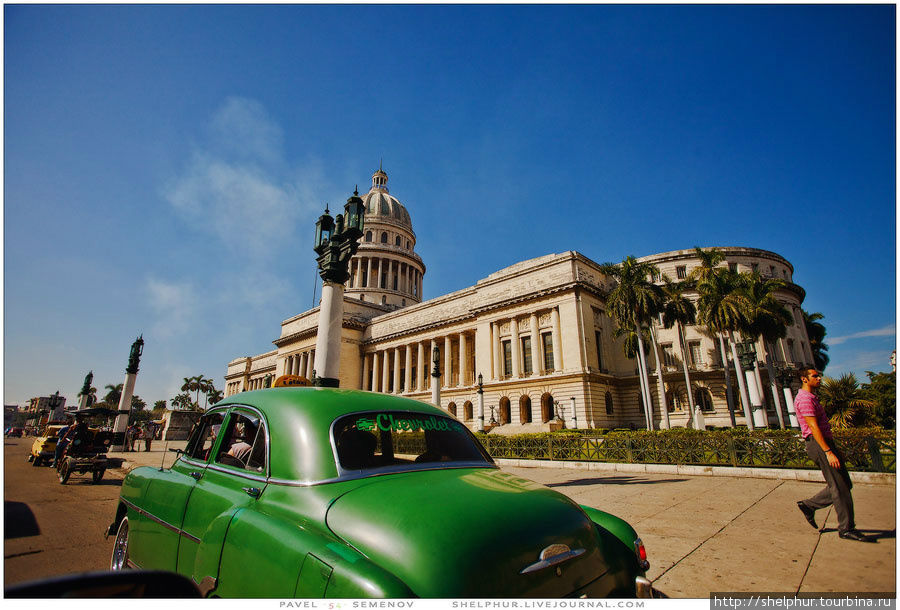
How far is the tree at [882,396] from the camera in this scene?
26.8m

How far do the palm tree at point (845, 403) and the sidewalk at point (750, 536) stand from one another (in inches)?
868

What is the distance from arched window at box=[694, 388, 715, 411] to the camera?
36.0m

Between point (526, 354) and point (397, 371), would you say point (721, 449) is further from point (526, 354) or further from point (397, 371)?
point (397, 371)

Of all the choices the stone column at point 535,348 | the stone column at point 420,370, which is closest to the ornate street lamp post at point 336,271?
the stone column at point 535,348

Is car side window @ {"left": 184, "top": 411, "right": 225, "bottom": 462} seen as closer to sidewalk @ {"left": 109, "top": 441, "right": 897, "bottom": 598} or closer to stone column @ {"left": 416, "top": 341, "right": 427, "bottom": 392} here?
sidewalk @ {"left": 109, "top": 441, "right": 897, "bottom": 598}

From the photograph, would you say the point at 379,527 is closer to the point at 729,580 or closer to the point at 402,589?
the point at 402,589

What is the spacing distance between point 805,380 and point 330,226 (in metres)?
9.96

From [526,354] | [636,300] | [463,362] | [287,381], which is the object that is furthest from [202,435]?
[463,362]

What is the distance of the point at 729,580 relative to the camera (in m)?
3.86

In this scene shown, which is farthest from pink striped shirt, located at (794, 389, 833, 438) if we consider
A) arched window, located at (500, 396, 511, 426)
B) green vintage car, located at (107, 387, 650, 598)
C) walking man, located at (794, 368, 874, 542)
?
arched window, located at (500, 396, 511, 426)

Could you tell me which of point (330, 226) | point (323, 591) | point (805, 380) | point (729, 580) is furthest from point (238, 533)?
point (330, 226)

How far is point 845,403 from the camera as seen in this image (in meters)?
27.5

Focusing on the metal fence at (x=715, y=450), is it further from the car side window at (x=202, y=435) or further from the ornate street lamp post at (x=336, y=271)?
the car side window at (x=202, y=435)

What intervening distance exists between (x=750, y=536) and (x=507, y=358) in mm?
35610
